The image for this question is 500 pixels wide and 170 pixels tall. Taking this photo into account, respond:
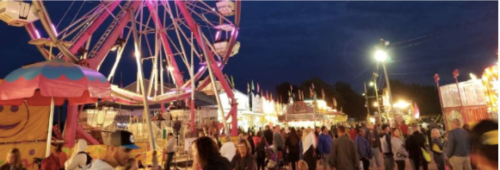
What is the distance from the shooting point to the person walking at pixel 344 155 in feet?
21.4

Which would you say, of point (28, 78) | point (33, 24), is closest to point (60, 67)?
point (28, 78)

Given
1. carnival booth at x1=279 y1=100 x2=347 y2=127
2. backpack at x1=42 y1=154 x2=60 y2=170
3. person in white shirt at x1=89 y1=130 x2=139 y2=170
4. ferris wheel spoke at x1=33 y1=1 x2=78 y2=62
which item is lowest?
backpack at x1=42 y1=154 x2=60 y2=170

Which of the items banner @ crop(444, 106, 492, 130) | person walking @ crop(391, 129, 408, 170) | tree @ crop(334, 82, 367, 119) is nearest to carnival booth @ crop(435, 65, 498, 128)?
banner @ crop(444, 106, 492, 130)

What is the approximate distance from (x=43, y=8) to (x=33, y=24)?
1499mm

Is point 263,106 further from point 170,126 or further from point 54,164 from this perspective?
point 54,164

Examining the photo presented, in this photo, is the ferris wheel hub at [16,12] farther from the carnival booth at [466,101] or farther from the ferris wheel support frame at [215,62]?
the carnival booth at [466,101]

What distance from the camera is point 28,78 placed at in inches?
297

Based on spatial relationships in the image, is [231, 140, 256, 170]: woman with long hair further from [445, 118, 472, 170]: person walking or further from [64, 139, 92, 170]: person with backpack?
[445, 118, 472, 170]: person walking

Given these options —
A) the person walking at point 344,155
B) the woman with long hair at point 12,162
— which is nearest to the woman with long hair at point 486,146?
the person walking at point 344,155

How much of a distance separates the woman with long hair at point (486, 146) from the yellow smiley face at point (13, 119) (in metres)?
11.5

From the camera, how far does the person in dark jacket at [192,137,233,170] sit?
308 cm

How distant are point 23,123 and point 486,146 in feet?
38.1

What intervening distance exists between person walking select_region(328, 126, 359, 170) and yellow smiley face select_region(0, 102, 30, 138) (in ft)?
30.4

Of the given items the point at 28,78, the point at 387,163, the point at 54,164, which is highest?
the point at 28,78
